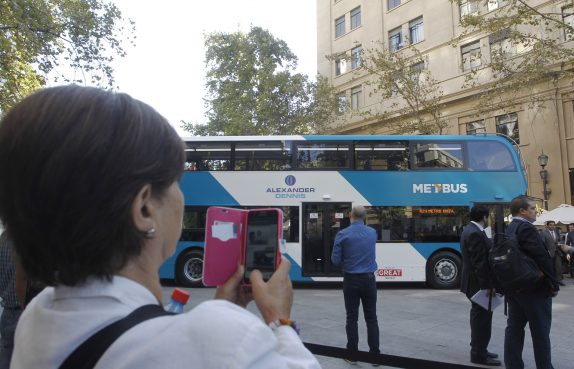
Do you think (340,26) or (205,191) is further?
(340,26)

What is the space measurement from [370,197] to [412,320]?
14.4 ft

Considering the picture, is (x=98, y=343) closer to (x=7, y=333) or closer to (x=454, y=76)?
(x=7, y=333)

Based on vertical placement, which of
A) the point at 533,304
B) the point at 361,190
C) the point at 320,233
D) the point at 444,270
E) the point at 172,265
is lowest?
the point at 444,270

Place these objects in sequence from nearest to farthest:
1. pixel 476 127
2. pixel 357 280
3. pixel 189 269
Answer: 1. pixel 357 280
2. pixel 189 269
3. pixel 476 127

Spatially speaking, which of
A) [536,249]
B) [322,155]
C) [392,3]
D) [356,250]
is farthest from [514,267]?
[392,3]

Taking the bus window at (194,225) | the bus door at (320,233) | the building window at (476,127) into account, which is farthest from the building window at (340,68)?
the bus window at (194,225)

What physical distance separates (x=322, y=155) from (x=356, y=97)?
68.5 feet

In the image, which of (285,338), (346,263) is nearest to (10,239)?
(285,338)

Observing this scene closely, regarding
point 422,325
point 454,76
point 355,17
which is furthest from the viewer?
point 355,17

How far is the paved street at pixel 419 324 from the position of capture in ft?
19.1

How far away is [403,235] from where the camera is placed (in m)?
11.6

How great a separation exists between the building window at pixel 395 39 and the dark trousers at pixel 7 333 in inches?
1164

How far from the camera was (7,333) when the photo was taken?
3.18 m

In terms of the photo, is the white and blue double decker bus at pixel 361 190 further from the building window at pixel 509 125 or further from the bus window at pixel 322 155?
the building window at pixel 509 125
